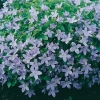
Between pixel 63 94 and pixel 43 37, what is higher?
pixel 43 37

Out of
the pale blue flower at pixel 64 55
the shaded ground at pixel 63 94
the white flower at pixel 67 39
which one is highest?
the white flower at pixel 67 39

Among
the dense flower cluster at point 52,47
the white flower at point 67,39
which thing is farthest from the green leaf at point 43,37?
the white flower at point 67,39

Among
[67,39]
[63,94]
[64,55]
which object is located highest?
[67,39]

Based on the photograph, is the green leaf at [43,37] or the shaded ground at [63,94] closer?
the green leaf at [43,37]

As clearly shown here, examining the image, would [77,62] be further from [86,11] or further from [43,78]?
[86,11]

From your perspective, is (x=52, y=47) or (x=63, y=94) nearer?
(x=52, y=47)

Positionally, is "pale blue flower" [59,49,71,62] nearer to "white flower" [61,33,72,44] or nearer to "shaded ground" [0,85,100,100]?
"white flower" [61,33,72,44]

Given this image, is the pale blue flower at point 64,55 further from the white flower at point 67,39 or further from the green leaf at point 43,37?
the green leaf at point 43,37

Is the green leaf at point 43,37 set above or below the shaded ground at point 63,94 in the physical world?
above

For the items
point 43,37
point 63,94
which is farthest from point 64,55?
point 63,94

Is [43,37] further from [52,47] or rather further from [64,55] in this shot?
[64,55]
